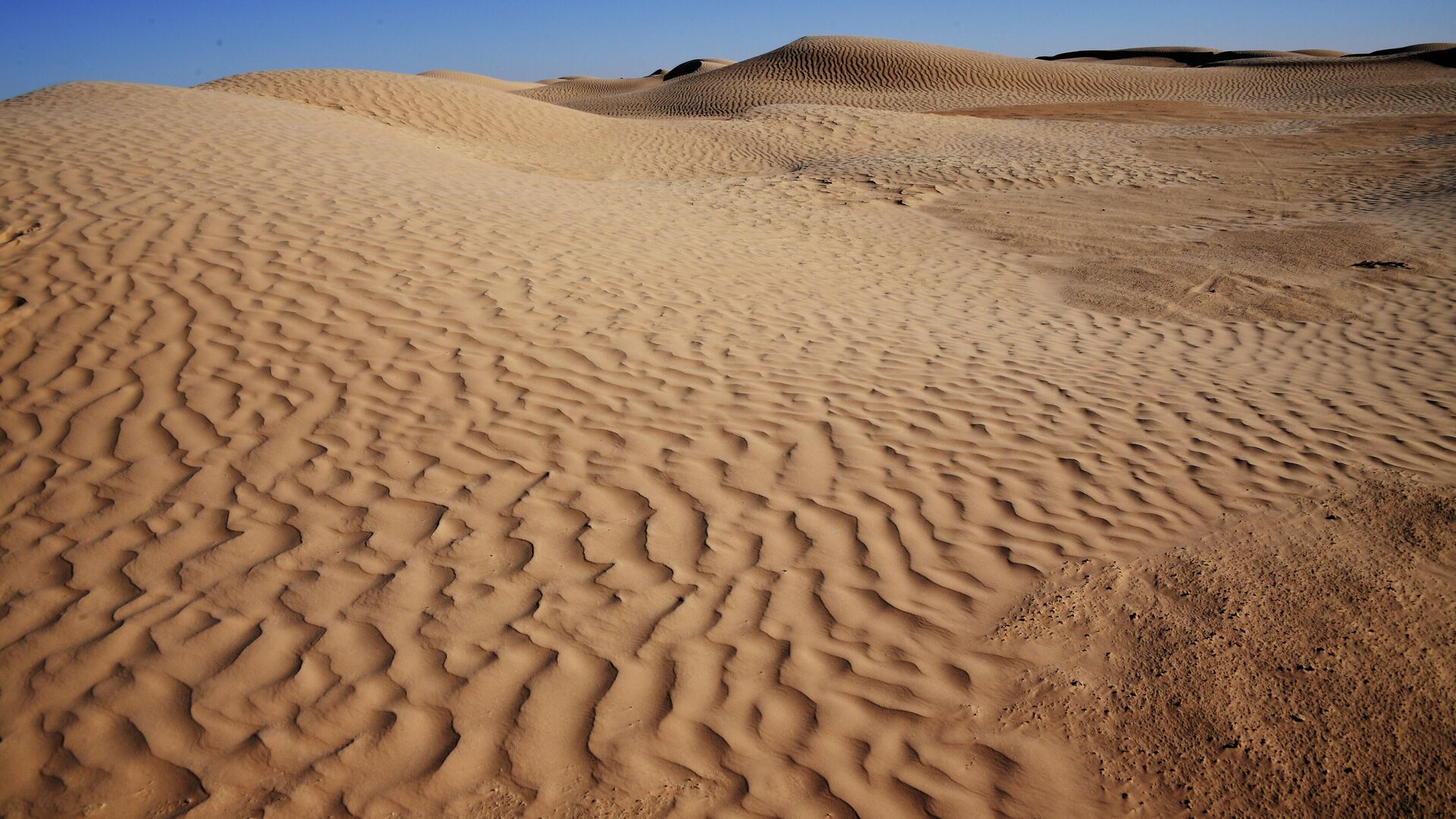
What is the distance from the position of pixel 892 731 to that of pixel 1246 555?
2.15 m

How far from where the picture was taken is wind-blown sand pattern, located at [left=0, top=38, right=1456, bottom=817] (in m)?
2.63

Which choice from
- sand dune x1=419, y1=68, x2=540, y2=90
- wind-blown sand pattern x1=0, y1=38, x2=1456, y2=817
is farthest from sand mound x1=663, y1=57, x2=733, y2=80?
wind-blown sand pattern x1=0, y1=38, x2=1456, y2=817

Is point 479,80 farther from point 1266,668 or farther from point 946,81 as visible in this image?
point 1266,668

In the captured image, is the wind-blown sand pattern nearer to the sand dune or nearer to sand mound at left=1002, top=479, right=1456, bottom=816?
sand mound at left=1002, top=479, right=1456, bottom=816

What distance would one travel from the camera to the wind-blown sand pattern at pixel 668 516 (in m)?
2.63

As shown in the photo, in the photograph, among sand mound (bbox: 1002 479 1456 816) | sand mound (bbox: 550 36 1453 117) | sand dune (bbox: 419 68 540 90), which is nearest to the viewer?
sand mound (bbox: 1002 479 1456 816)

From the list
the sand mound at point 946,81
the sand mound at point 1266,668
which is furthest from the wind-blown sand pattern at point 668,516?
the sand mound at point 946,81

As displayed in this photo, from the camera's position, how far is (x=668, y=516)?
12.7 ft

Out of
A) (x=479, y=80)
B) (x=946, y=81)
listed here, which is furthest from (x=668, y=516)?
(x=479, y=80)

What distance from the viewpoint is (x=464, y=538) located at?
363cm

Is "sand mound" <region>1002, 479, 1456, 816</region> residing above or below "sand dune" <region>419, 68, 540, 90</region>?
below

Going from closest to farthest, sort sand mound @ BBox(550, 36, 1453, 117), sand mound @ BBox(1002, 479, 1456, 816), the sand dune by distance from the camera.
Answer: sand mound @ BBox(1002, 479, 1456, 816)
sand mound @ BBox(550, 36, 1453, 117)
the sand dune

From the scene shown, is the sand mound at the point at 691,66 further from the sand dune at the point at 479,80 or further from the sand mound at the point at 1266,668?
the sand mound at the point at 1266,668

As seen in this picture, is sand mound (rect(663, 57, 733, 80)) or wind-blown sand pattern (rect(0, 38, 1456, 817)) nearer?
wind-blown sand pattern (rect(0, 38, 1456, 817))
